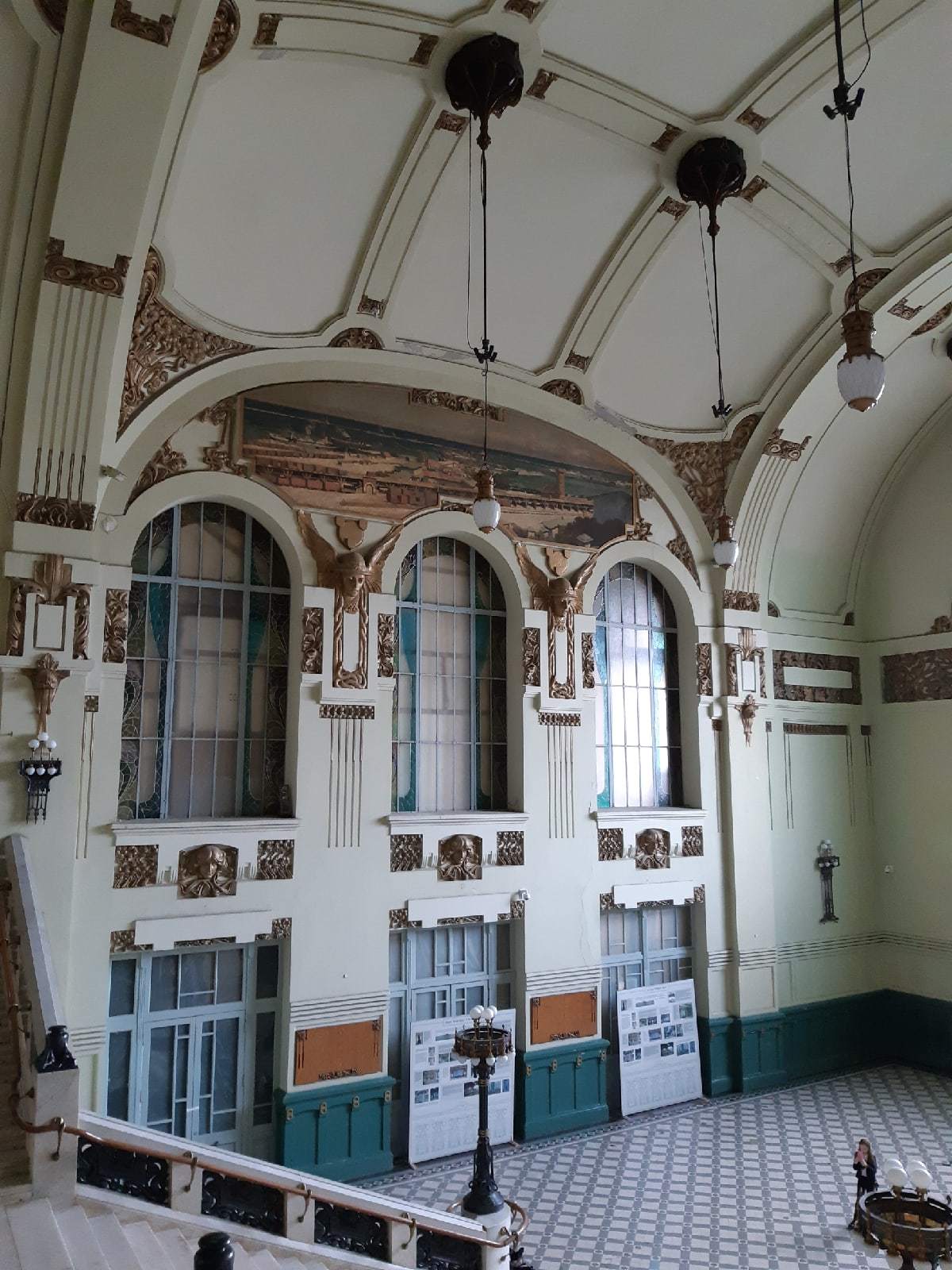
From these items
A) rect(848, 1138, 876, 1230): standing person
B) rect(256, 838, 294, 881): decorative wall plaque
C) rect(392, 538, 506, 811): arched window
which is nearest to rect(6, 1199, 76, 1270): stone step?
rect(256, 838, 294, 881): decorative wall plaque

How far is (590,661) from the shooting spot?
11266mm

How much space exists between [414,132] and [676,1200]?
31.4 ft

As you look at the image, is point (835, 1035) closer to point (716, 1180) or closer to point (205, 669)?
point (716, 1180)

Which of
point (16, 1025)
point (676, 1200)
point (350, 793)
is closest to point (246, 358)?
point (350, 793)

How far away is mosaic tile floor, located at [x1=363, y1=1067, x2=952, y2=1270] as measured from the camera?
307 inches

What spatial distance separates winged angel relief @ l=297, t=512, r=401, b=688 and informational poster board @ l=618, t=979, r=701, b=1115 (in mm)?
4924

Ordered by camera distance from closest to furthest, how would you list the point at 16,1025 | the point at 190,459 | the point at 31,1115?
the point at 31,1115, the point at 16,1025, the point at 190,459

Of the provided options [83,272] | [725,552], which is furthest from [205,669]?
[725,552]

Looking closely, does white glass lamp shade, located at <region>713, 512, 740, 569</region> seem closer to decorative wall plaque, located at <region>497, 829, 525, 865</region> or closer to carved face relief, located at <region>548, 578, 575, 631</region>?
carved face relief, located at <region>548, 578, 575, 631</region>

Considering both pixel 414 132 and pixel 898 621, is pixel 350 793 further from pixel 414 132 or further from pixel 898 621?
pixel 898 621

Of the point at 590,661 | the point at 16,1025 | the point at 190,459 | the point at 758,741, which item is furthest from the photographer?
the point at 758,741

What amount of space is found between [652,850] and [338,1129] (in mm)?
4619

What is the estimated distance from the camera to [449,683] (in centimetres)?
1068

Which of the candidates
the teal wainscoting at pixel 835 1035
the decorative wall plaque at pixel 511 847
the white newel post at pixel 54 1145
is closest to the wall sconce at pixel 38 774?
the white newel post at pixel 54 1145
